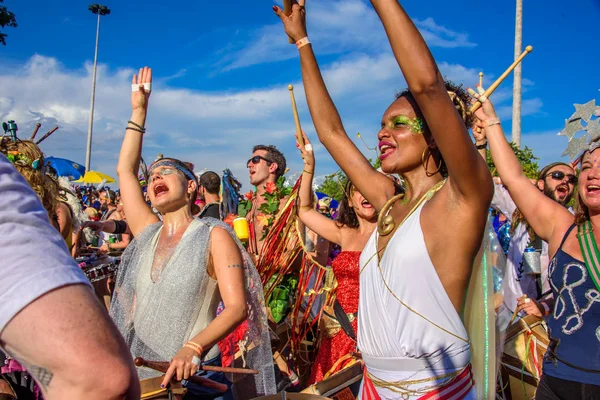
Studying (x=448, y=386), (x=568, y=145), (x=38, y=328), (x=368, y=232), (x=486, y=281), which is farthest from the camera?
(x=368, y=232)

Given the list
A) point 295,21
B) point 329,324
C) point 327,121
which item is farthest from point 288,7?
point 329,324

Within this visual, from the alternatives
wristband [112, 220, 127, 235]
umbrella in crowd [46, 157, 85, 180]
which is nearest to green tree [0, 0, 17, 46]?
umbrella in crowd [46, 157, 85, 180]

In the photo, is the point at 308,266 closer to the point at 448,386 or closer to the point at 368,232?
the point at 368,232

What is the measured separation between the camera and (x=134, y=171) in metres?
3.09

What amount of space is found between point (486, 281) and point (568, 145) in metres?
2.16

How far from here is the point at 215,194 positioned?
6527 mm

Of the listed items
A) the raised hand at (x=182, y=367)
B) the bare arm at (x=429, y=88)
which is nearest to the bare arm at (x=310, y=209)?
the raised hand at (x=182, y=367)

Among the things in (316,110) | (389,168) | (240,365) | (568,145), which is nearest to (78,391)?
(389,168)

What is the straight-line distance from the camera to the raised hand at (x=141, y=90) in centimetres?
313

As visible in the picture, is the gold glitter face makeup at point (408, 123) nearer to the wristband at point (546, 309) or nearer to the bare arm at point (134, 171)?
the bare arm at point (134, 171)

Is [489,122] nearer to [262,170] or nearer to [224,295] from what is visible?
[224,295]

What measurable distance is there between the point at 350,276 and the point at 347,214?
1.97 feet

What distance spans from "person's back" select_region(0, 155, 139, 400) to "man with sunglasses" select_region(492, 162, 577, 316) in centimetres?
430

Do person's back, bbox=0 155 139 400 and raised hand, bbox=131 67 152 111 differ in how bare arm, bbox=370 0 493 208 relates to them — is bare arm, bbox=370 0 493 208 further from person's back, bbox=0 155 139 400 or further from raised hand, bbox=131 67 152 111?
raised hand, bbox=131 67 152 111
